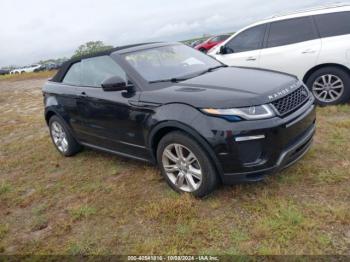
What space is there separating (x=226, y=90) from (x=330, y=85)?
140 inches

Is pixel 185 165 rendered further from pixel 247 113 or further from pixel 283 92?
pixel 283 92

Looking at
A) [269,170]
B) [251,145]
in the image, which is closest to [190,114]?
[251,145]

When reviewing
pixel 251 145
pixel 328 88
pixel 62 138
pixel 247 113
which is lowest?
pixel 328 88

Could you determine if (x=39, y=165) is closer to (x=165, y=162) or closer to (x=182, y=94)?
(x=165, y=162)

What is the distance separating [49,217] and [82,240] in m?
0.72

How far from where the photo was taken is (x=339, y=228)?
112 inches

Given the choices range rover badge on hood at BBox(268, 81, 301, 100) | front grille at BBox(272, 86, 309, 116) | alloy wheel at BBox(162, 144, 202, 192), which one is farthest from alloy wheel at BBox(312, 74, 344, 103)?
alloy wheel at BBox(162, 144, 202, 192)

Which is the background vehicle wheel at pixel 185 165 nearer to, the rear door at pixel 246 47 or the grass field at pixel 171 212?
the grass field at pixel 171 212

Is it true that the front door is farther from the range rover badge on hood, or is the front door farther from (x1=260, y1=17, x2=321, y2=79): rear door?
(x1=260, y1=17, x2=321, y2=79): rear door

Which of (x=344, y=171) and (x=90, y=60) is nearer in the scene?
(x=344, y=171)

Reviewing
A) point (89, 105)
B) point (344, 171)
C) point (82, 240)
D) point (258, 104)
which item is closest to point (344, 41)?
point (344, 171)

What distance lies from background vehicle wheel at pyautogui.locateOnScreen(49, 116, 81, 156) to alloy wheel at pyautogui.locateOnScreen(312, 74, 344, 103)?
435 centimetres

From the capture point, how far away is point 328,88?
6.06 m

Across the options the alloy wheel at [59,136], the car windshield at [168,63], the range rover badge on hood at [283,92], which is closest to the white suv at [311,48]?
the car windshield at [168,63]
